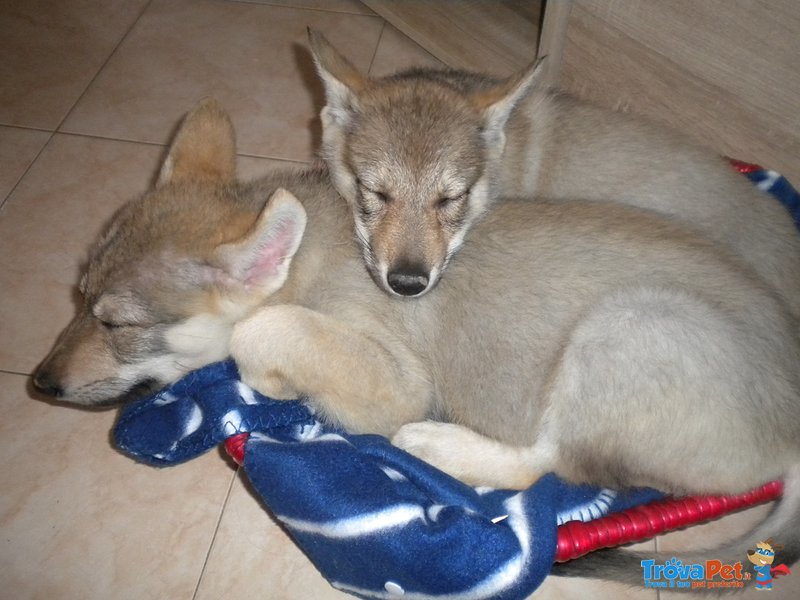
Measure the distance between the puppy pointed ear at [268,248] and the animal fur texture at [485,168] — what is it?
314 mm

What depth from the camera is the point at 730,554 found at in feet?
6.56

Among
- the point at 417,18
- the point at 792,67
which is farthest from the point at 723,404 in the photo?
the point at 417,18

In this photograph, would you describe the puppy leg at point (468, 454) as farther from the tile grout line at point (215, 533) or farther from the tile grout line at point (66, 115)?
the tile grout line at point (66, 115)

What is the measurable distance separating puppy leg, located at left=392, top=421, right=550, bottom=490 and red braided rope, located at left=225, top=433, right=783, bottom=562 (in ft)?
0.71

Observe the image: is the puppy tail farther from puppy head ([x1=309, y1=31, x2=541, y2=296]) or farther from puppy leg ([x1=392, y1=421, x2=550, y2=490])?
puppy head ([x1=309, y1=31, x2=541, y2=296])

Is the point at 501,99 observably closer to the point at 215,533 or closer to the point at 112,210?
the point at 215,533

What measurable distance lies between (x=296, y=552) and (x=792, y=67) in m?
2.58

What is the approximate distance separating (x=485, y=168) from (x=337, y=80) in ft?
2.06

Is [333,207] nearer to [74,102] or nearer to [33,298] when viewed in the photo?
[33,298]

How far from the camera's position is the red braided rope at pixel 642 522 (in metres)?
1.96

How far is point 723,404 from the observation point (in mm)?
1737

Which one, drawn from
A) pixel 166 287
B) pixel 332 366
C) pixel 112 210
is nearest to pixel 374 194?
pixel 332 366

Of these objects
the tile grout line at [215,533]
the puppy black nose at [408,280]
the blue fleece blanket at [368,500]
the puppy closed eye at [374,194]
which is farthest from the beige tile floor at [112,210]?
the puppy closed eye at [374,194]

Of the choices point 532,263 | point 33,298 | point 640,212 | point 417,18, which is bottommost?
point 33,298
